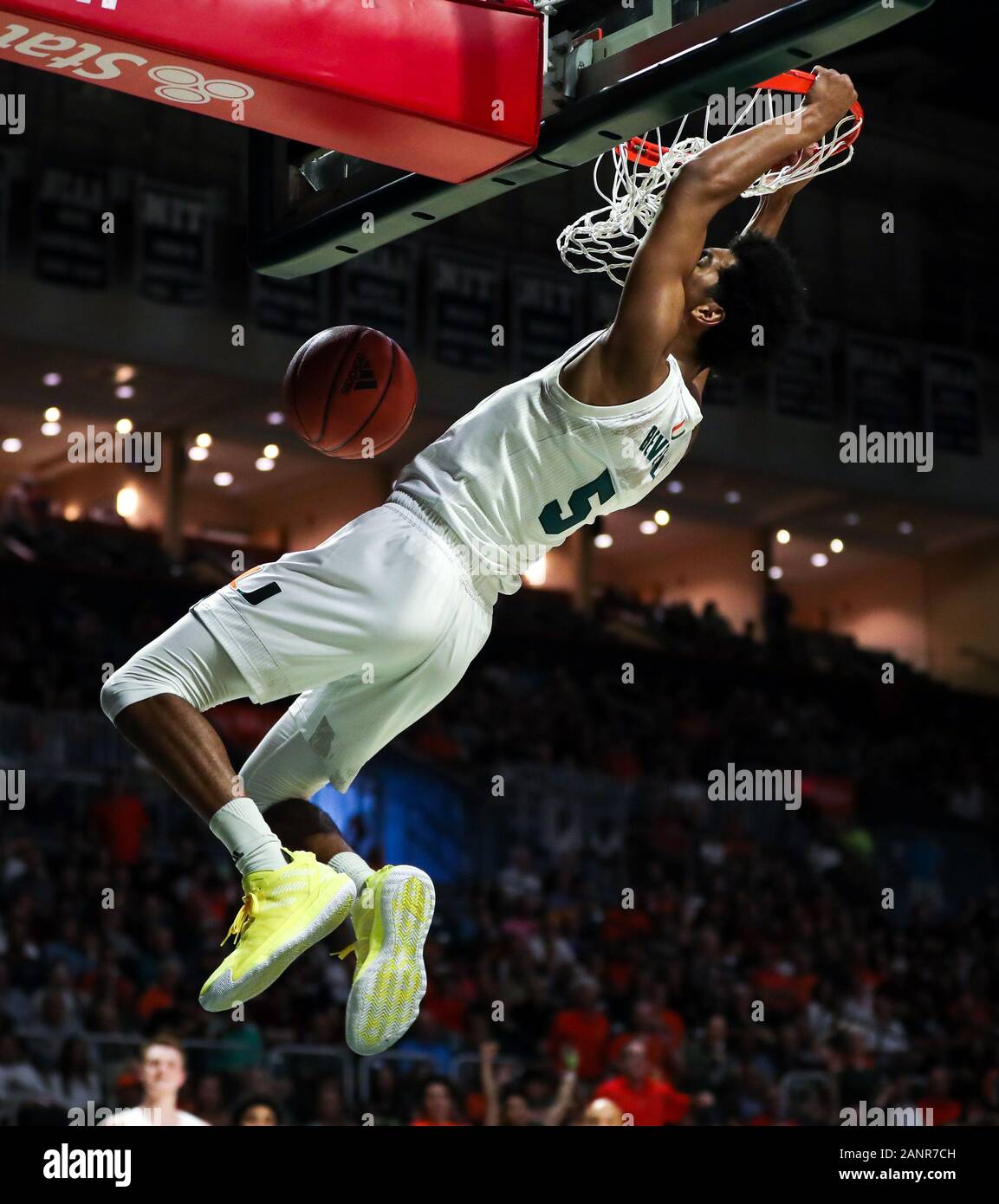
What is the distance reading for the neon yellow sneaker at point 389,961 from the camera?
371cm

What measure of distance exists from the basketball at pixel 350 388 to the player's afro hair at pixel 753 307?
0.76 m

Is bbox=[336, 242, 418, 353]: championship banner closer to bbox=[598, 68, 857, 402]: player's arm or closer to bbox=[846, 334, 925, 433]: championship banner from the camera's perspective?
bbox=[846, 334, 925, 433]: championship banner

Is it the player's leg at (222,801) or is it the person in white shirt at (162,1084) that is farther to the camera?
the person in white shirt at (162,1084)

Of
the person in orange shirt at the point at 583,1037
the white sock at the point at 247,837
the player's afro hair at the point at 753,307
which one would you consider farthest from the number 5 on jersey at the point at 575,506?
the person in orange shirt at the point at 583,1037

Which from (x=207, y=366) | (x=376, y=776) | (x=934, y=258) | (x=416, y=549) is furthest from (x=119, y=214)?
(x=416, y=549)

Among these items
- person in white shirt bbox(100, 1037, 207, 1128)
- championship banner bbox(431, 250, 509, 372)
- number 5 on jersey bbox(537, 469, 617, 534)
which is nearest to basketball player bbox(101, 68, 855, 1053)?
number 5 on jersey bbox(537, 469, 617, 534)

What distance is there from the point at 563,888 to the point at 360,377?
10.2 metres

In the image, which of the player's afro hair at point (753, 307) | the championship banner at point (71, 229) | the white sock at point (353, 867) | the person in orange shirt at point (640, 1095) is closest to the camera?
the white sock at point (353, 867)

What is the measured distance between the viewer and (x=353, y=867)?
4070 mm

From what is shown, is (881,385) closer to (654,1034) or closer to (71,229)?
(71,229)

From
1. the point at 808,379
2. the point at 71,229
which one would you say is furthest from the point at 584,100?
the point at 808,379

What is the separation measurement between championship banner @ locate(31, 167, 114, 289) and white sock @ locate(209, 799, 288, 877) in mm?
12883

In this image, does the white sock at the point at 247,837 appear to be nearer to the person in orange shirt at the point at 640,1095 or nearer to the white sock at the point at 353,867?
the white sock at the point at 353,867

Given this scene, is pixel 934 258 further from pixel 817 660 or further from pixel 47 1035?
pixel 47 1035
